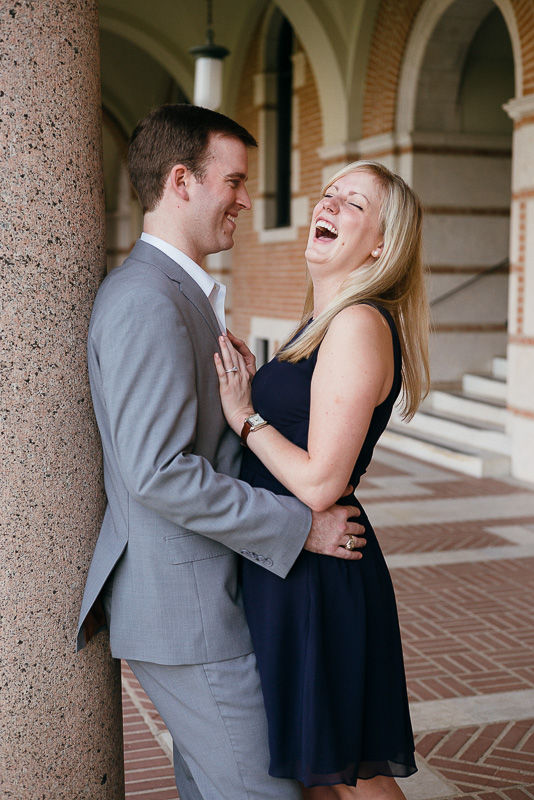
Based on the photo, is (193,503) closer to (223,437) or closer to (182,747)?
(223,437)

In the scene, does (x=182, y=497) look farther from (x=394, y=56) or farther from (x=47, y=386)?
(x=394, y=56)

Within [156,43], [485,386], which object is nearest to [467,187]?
[485,386]

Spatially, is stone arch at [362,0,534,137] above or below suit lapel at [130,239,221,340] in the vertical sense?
above

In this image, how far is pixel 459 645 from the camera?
4.40 metres

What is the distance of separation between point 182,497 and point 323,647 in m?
0.49

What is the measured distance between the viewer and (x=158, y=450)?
5.57 feet

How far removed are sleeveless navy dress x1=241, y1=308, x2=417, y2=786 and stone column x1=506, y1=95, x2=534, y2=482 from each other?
6227 mm

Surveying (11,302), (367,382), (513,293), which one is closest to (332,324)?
(367,382)

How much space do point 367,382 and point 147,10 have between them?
12.7m

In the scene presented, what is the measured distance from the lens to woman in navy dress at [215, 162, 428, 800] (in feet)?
6.16

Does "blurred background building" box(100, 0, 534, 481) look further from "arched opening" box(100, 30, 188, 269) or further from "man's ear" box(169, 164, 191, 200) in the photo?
"man's ear" box(169, 164, 191, 200)

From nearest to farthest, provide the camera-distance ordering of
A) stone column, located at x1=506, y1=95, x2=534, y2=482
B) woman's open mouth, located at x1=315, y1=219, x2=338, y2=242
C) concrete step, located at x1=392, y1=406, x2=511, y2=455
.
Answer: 1. woman's open mouth, located at x1=315, y1=219, x2=338, y2=242
2. stone column, located at x1=506, y1=95, x2=534, y2=482
3. concrete step, located at x1=392, y1=406, x2=511, y2=455

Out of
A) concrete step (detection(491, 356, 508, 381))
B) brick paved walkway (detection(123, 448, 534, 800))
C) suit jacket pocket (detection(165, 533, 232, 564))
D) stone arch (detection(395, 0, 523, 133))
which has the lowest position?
brick paved walkway (detection(123, 448, 534, 800))

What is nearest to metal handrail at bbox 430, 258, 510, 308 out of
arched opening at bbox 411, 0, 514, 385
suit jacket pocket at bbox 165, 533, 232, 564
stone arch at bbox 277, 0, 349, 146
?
arched opening at bbox 411, 0, 514, 385
